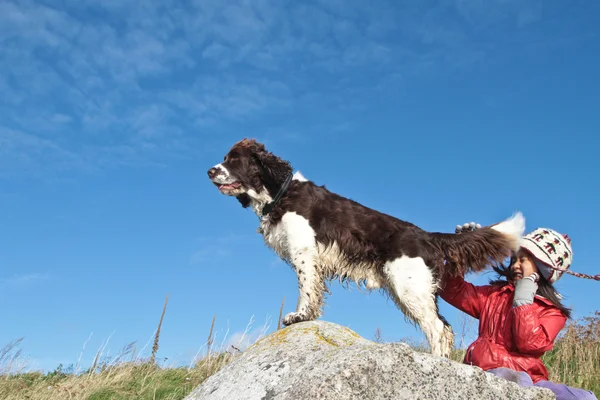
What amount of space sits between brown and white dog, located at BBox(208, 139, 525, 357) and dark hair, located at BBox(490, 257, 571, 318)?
3.33 feet

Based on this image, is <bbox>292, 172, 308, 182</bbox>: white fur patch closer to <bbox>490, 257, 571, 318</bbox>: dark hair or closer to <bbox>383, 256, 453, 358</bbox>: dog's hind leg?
<bbox>383, 256, 453, 358</bbox>: dog's hind leg

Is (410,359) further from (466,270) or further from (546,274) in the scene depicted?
(466,270)

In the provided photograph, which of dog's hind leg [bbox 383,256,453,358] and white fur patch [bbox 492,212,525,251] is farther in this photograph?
white fur patch [bbox 492,212,525,251]

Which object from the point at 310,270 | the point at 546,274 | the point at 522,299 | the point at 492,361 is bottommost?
the point at 492,361

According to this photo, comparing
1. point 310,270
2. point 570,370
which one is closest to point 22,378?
point 310,270

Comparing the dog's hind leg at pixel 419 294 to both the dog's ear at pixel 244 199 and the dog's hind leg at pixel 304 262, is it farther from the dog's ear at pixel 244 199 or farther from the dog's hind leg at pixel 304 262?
the dog's ear at pixel 244 199

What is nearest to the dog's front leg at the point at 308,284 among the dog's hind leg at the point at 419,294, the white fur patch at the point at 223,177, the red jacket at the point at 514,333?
the dog's hind leg at the point at 419,294

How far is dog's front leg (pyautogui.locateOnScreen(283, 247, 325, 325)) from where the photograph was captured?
6.02 meters

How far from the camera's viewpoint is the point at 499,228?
6617 mm

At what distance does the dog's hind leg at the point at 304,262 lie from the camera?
6.08m

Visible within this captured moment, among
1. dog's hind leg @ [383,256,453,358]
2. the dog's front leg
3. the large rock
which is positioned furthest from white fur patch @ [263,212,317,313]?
the large rock

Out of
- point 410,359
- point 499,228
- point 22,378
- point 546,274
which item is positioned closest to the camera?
point 410,359

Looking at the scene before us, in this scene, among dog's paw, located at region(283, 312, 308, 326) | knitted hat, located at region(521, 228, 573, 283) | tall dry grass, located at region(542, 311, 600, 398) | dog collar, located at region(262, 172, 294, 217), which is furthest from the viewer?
tall dry grass, located at region(542, 311, 600, 398)

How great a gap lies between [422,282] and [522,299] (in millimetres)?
1711
